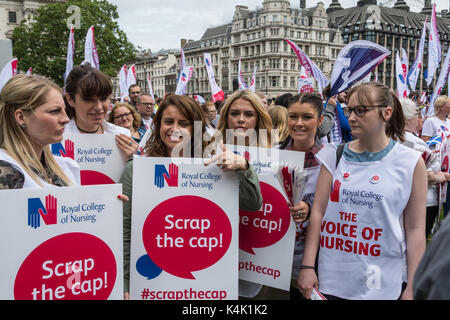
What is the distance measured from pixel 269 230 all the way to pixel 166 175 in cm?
79

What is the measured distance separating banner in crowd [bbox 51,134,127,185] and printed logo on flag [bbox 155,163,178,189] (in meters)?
0.82

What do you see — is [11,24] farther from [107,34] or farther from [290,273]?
[290,273]

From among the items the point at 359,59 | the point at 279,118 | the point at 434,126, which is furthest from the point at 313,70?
the point at 279,118

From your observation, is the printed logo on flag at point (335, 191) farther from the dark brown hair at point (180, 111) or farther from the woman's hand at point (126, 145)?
the woman's hand at point (126, 145)

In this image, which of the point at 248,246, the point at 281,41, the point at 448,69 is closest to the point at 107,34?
the point at 448,69

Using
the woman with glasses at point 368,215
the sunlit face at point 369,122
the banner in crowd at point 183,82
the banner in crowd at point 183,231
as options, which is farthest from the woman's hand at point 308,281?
the banner in crowd at point 183,82

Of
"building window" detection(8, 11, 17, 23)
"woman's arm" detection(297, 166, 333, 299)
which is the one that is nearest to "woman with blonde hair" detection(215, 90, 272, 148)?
"woman's arm" detection(297, 166, 333, 299)

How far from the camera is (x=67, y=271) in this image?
206cm

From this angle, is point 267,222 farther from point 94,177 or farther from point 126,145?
point 94,177

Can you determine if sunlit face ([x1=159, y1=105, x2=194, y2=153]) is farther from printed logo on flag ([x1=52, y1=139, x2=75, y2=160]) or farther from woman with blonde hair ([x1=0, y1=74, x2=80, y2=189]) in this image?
printed logo on flag ([x1=52, y1=139, x2=75, y2=160])

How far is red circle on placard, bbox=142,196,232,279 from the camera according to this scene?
7.95 ft

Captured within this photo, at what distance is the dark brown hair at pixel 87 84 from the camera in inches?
128

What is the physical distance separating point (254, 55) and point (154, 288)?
91311 mm

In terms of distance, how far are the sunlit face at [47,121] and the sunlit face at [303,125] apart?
1.61 meters
